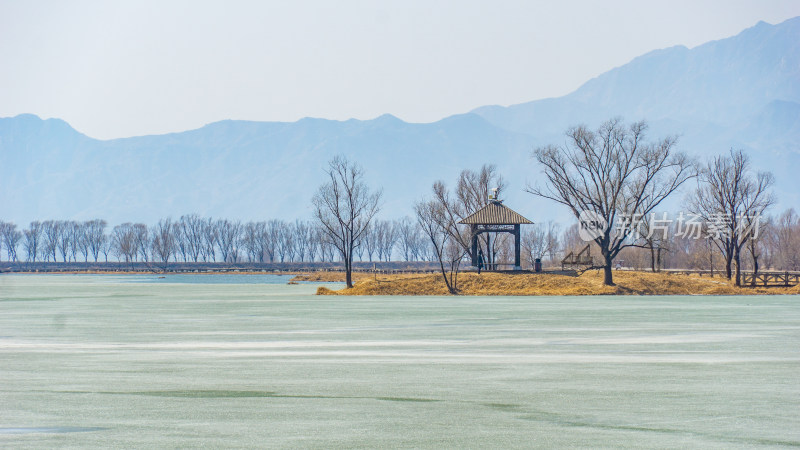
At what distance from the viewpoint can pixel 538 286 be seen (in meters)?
56.6

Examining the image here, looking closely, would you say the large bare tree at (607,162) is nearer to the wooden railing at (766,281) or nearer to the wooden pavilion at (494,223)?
the wooden pavilion at (494,223)

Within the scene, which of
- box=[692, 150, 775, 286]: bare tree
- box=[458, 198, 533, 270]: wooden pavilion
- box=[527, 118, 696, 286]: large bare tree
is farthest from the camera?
box=[692, 150, 775, 286]: bare tree

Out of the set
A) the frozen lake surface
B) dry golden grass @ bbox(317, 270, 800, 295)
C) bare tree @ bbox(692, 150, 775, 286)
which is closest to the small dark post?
dry golden grass @ bbox(317, 270, 800, 295)

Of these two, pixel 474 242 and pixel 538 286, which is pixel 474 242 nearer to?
pixel 474 242

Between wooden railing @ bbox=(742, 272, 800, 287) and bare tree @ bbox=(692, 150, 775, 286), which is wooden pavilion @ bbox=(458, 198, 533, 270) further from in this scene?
wooden railing @ bbox=(742, 272, 800, 287)

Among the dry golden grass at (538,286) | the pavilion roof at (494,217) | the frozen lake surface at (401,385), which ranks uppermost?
the pavilion roof at (494,217)

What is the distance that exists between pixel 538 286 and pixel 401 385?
4327cm

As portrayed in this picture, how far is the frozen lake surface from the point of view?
34.8 feet

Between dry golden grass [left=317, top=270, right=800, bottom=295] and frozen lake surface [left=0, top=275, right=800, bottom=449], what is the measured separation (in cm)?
2916

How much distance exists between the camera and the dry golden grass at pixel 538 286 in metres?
56.0

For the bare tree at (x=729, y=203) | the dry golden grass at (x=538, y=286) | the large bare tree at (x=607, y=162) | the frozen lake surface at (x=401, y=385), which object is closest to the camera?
the frozen lake surface at (x=401, y=385)

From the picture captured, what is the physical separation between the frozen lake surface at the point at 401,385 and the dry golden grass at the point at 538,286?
29164 mm

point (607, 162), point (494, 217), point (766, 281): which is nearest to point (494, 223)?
point (494, 217)

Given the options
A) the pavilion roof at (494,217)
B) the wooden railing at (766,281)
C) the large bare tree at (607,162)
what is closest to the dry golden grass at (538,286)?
the wooden railing at (766,281)
